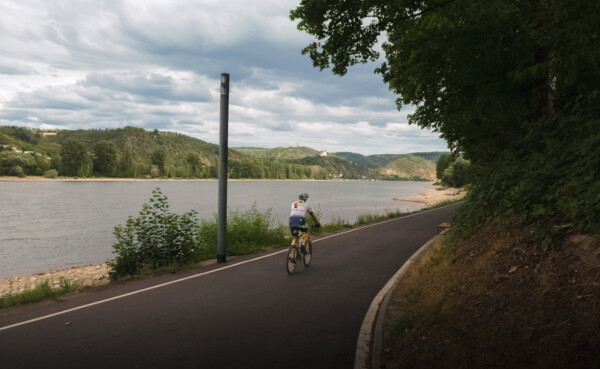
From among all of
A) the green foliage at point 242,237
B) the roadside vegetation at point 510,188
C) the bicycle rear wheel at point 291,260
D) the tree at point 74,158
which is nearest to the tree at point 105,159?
the tree at point 74,158

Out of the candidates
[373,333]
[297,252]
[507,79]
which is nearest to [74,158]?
[297,252]

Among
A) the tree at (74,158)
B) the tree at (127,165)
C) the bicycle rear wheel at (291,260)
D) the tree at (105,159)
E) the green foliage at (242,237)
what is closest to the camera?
the bicycle rear wheel at (291,260)

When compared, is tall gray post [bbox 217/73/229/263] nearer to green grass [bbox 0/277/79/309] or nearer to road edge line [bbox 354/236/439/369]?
green grass [bbox 0/277/79/309]

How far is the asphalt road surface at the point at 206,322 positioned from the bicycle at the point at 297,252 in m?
0.25

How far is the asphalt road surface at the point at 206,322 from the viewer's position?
202 inches

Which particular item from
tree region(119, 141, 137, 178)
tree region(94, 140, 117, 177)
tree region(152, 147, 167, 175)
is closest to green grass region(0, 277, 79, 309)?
tree region(94, 140, 117, 177)

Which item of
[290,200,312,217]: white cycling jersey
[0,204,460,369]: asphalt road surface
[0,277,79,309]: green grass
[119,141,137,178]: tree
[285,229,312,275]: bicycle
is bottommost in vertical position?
[0,277,79,309]: green grass

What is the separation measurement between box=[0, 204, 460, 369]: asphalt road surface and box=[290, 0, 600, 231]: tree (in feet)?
12.0

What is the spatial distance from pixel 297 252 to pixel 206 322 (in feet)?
13.5

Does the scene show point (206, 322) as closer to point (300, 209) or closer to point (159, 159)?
point (300, 209)

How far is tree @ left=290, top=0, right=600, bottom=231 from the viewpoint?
21.9ft

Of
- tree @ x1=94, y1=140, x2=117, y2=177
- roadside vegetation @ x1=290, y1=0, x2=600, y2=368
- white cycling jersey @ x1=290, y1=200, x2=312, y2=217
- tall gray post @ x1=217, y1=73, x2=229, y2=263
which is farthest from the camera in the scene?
tree @ x1=94, y1=140, x2=117, y2=177

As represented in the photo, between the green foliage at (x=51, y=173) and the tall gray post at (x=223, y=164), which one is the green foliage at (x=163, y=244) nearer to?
the tall gray post at (x=223, y=164)

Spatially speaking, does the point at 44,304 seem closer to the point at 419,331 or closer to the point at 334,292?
the point at 334,292
